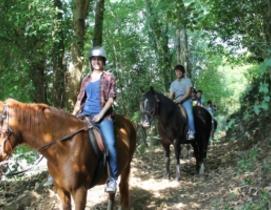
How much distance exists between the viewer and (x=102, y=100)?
6.98m

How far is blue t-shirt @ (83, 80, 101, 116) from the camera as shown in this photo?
22.9 ft

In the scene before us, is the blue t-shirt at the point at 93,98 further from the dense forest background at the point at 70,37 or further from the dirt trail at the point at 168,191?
the dirt trail at the point at 168,191

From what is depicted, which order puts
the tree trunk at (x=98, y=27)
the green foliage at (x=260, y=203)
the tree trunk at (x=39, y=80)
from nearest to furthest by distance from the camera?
the green foliage at (x=260, y=203) → the tree trunk at (x=39, y=80) → the tree trunk at (x=98, y=27)

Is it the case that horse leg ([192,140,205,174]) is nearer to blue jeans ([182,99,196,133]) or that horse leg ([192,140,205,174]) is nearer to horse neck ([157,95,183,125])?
blue jeans ([182,99,196,133])

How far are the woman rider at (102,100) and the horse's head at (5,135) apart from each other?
4.34 feet

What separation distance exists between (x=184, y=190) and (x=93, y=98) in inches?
157

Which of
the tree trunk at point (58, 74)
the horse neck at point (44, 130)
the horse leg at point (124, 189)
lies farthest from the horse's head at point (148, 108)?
the horse neck at point (44, 130)

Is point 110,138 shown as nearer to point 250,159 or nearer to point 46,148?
point 46,148

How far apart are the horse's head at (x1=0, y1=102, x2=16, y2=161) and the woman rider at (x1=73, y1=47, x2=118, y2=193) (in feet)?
4.34

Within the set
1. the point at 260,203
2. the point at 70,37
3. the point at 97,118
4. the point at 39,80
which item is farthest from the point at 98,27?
the point at 260,203

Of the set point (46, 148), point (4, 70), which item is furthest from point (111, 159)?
point (4, 70)

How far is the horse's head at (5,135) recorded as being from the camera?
575cm

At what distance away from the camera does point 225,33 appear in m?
15.9

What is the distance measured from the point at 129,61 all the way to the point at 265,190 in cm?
2272
